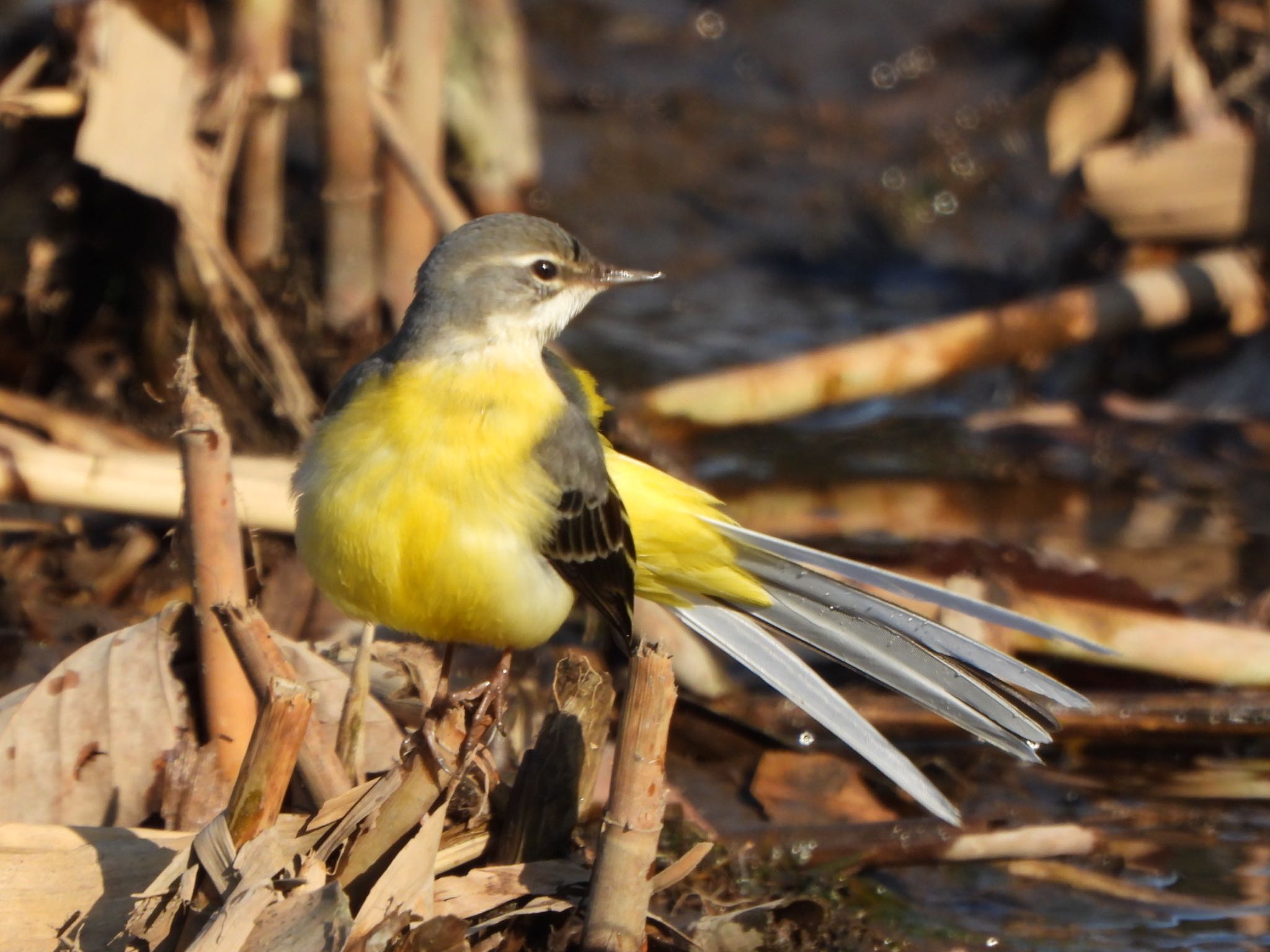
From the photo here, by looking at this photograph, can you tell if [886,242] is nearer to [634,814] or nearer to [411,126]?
[411,126]

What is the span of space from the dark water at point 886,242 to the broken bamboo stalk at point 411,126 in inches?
76.2

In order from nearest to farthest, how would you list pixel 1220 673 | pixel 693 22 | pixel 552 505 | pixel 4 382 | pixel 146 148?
pixel 552 505
pixel 1220 673
pixel 146 148
pixel 4 382
pixel 693 22

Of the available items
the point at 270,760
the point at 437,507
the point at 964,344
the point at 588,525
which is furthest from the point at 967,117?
the point at 270,760

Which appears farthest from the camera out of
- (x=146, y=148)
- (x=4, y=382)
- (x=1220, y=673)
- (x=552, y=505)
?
(x=4, y=382)

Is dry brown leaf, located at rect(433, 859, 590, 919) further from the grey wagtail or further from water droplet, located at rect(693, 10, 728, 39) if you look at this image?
water droplet, located at rect(693, 10, 728, 39)

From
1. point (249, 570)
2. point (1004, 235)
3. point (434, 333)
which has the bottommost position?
point (249, 570)

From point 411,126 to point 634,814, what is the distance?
4886 mm

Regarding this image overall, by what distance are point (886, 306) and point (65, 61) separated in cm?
570

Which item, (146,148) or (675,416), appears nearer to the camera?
(146,148)

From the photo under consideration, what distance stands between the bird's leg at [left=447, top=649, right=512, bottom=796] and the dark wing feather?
12.6 inches

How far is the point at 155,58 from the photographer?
724 cm

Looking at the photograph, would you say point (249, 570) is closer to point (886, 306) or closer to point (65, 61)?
point (65, 61)

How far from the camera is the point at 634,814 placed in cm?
365

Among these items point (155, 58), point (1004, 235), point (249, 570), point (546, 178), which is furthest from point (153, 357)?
point (1004, 235)
